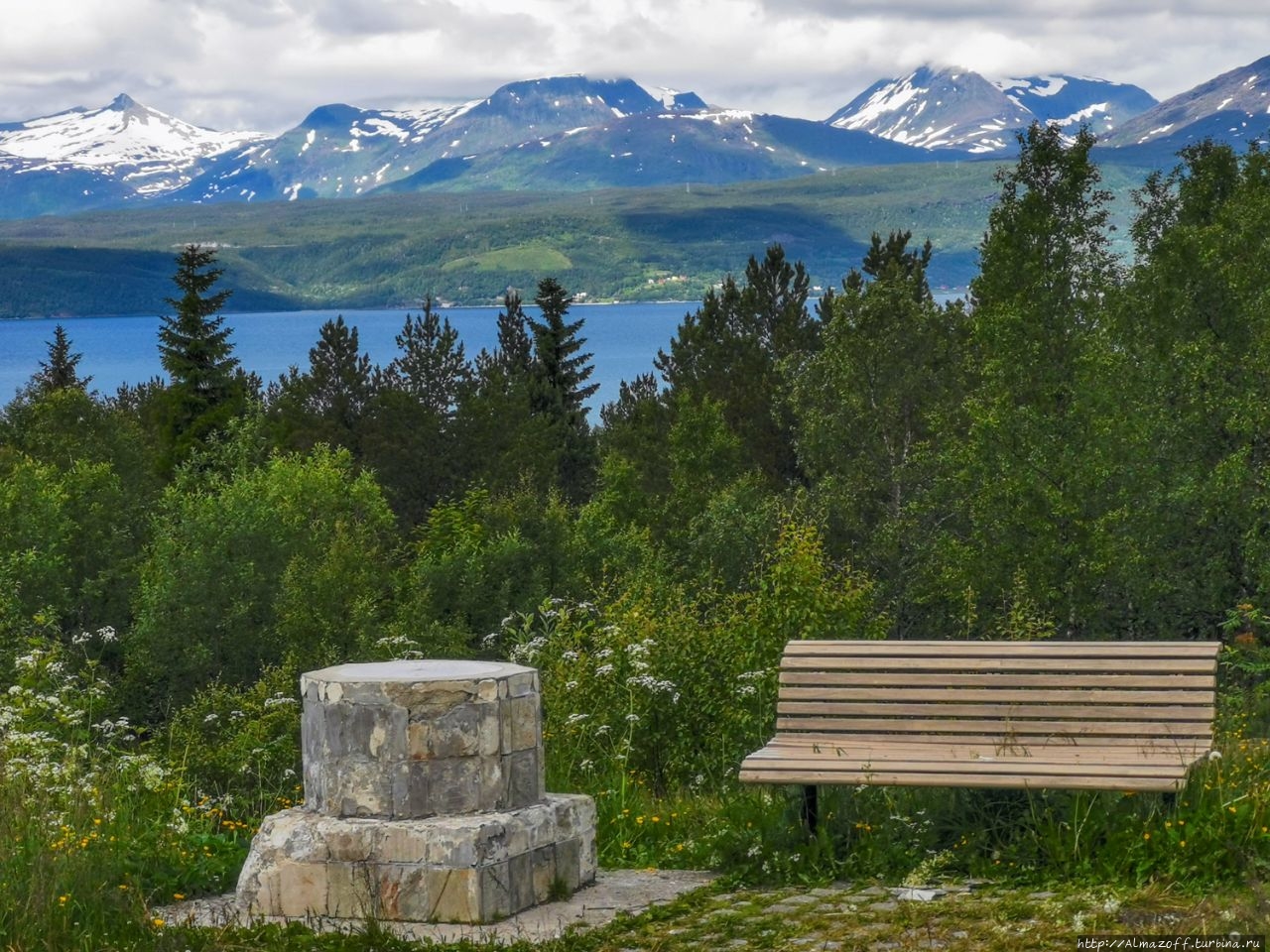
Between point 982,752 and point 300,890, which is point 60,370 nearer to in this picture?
point 300,890

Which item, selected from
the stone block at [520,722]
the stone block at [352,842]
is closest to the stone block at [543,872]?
the stone block at [520,722]

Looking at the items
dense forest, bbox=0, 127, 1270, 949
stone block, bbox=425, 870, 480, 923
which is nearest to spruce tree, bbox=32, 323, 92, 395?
dense forest, bbox=0, 127, 1270, 949

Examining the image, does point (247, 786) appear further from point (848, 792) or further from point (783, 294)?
point (783, 294)

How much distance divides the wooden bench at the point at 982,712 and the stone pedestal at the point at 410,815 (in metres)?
1.11

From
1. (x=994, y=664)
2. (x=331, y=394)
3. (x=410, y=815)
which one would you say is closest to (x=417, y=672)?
(x=410, y=815)

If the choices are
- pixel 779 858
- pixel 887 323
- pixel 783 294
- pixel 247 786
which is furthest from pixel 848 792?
pixel 783 294

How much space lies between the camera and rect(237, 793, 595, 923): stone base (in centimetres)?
714

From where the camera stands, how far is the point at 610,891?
25.1ft

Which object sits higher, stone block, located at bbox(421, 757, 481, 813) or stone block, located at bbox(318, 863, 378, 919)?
stone block, located at bbox(421, 757, 481, 813)

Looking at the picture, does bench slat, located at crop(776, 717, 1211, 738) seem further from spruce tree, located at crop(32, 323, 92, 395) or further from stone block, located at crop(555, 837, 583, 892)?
spruce tree, located at crop(32, 323, 92, 395)

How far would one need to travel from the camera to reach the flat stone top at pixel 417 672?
7.39 m

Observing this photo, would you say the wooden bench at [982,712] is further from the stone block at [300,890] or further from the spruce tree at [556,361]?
the spruce tree at [556,361]

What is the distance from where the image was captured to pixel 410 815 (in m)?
7.33

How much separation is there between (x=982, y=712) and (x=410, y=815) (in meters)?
2.87
